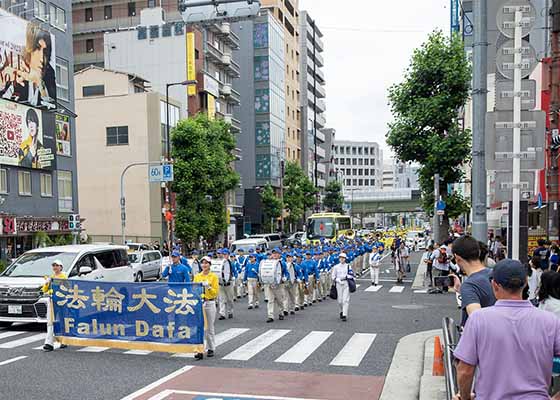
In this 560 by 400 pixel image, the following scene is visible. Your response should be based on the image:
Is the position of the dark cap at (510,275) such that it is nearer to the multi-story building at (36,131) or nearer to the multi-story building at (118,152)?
the multi-story building at (36,131)

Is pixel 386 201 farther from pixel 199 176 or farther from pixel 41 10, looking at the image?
pixel 41 10

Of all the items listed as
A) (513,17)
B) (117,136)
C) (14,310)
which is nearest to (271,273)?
(14,310)

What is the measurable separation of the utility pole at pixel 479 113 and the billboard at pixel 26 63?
84.0 ft

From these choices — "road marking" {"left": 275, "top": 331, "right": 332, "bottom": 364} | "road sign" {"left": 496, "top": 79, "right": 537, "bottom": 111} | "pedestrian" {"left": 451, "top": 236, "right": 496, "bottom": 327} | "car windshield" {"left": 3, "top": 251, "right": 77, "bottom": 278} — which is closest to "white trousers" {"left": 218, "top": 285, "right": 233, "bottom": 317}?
"road marking" {"left": 275, "top": 331, "right": 332, "bottom": 364}

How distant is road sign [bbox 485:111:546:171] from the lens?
750 cm

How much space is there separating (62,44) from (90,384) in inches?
1182

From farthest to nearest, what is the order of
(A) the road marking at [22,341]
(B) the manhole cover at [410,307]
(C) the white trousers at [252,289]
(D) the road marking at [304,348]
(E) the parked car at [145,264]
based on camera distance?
(E) the parked car at [145,264]
(C) the white trousers at [252,289]
(B) the manhole cover at [410,307]
(A) the road marking at [22,341]
(D) the road marking at [304,348]

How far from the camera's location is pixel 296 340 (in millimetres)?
11664

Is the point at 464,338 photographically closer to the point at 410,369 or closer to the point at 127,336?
the point at 410,369

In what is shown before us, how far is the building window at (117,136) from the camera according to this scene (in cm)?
4356

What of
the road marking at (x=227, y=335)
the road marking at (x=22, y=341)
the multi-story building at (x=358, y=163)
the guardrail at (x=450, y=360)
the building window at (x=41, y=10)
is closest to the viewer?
the guardrail at (x=450, y=360)

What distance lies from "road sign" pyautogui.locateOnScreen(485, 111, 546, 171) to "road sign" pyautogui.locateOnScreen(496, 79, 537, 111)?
0.11 metres

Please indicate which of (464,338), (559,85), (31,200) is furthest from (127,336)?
(31,200)

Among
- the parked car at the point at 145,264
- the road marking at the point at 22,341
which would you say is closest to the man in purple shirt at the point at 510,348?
the road marking at the point at 22,341
